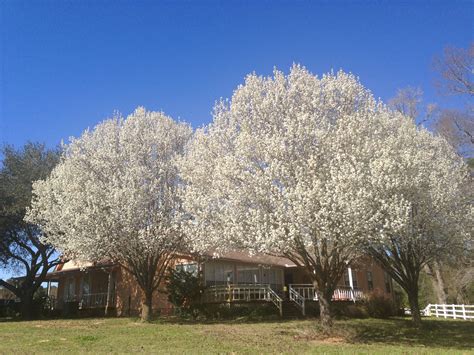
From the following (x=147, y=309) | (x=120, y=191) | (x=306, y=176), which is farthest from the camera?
(x=147, y=309)

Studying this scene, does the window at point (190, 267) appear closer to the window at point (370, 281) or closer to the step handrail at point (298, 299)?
the step handrail at point (298, 299)

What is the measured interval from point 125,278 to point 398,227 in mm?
21573

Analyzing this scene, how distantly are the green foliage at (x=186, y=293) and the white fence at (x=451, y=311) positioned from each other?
19.1 m

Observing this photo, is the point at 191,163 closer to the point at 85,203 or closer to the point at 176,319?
the point at 85,203

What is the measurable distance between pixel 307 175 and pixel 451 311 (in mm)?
23679

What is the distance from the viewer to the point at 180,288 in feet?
78.6

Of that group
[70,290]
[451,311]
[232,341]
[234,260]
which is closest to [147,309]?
[234,260]

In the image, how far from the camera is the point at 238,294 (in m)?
24.8

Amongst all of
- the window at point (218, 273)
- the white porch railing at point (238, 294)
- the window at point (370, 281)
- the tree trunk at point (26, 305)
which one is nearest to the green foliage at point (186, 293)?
the white porch railing at point (238, 294)

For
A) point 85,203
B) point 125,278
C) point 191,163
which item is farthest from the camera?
point 125,278

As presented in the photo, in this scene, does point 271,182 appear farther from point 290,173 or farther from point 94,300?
point 94,300

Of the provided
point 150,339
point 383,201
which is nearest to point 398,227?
point 383,201

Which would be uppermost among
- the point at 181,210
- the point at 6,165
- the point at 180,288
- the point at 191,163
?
the point at 6,165

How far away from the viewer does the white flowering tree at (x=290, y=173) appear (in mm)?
13953
